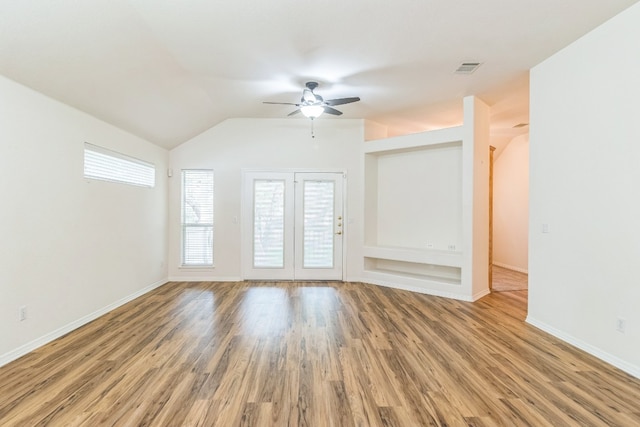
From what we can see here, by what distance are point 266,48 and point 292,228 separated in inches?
127

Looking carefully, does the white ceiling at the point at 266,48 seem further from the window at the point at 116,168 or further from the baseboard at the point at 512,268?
the baseboard at the point at 512,268

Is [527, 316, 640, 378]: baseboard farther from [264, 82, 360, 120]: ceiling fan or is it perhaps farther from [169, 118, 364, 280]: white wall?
[264, 82, 360, 120]: ceiling fan

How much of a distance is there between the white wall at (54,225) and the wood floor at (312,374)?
30 centimetres

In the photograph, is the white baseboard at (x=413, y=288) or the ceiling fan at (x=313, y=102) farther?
the white baseboard at (x=413, y=288)

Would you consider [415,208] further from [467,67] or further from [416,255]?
[467,67]

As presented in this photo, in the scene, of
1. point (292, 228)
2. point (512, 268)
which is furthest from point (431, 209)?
point (512, 268)

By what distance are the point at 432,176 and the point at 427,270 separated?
168 cm

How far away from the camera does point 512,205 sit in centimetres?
696

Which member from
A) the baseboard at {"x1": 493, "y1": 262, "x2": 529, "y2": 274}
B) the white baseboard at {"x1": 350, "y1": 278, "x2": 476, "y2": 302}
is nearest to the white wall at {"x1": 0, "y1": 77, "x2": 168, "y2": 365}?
the white baseboard at {"x1": 350, "y1": 278, "x2": 476, "y2": 302}

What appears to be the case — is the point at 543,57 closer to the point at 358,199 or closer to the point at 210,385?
the point at 358,199

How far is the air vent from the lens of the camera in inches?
136

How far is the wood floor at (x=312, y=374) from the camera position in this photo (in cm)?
193

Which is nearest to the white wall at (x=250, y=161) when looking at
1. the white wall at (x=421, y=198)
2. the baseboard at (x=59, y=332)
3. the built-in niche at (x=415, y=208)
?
the built-in niche at (x=415, y=208)

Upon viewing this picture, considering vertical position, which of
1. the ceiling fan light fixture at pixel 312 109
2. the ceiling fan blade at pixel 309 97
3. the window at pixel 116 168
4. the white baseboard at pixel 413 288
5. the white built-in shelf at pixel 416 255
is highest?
the ceiling fan blade at pixel 309 97
